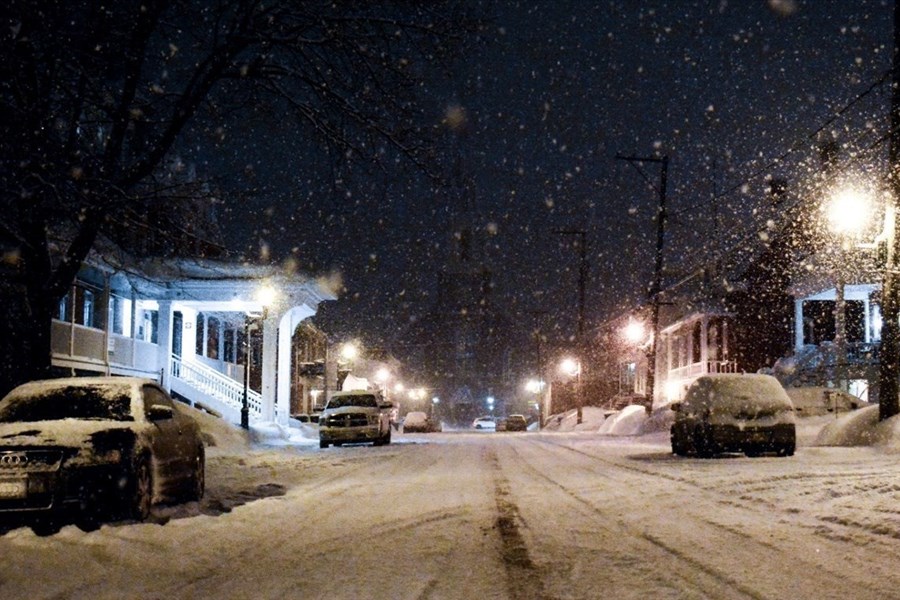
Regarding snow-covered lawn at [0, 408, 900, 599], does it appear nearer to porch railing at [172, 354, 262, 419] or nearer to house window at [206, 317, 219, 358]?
porch railing at [172, 354, 262, 419]

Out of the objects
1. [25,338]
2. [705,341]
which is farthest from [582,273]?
[25,338]

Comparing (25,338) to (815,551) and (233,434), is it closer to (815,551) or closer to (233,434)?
(233,434)

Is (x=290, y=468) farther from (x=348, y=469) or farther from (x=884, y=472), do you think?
(x=884, y=472)

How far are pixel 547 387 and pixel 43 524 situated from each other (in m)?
98.4

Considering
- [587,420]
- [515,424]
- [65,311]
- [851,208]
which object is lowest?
[515,424]

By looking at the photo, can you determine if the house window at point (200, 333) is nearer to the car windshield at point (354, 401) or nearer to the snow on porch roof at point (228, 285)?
the snow on porch roof at point (228, 285)

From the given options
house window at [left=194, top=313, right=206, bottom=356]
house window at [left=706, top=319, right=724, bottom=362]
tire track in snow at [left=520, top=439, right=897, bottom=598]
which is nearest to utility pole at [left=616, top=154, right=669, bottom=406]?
house window at [left=706, top=319, right=724, bottom=362]

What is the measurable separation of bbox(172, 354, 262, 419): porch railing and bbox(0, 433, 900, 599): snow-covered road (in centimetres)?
2103

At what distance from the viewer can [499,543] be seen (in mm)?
8367

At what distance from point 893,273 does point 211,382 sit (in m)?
24.8

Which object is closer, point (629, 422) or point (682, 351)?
point (629, 422)

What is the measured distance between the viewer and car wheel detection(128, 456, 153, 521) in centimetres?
973

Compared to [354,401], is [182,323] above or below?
above

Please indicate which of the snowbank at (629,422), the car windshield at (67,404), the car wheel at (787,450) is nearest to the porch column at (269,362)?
the snowbank at (629,422)
